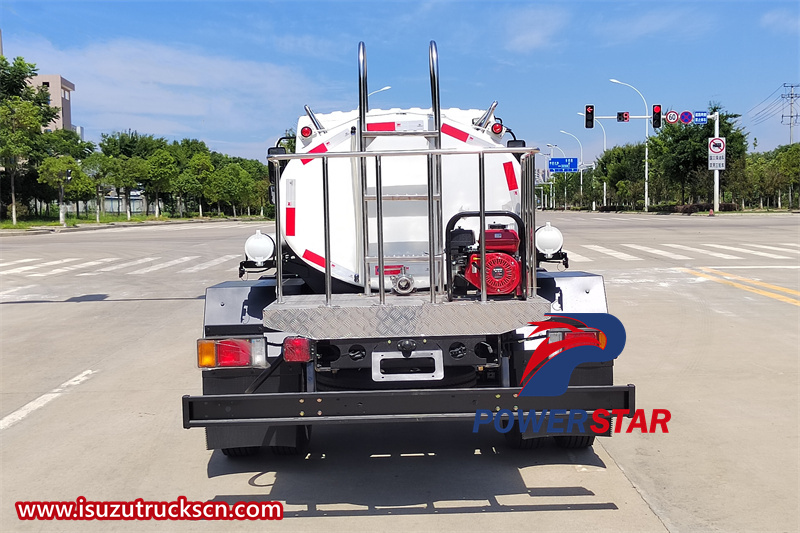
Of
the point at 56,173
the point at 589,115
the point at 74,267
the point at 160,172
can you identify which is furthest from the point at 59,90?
the point at 74,267

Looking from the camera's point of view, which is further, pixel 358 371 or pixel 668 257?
pixel 668 257

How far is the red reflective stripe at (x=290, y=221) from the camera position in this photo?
194 inches

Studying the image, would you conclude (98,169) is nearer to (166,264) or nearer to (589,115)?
(589,115)

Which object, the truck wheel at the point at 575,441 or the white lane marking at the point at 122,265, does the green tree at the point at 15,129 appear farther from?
the truck wheel at the point at 575,441

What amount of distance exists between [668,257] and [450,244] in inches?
675

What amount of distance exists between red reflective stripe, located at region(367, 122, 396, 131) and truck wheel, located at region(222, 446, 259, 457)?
7.42ft

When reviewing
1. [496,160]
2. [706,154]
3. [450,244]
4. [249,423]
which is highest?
[706,154]

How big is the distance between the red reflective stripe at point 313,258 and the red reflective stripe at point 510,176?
1.33 meters

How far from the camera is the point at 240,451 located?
5160mm

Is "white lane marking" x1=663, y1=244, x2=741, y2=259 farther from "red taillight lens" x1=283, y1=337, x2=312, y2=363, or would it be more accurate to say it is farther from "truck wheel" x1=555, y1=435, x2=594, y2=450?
"red taillight lens" x1=283, y1=337, x2=312, y2=363

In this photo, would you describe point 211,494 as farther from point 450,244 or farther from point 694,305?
point 694,305

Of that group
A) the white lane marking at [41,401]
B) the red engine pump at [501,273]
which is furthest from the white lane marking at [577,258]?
the red engine pump at [501,273]

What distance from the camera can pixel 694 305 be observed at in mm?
12031

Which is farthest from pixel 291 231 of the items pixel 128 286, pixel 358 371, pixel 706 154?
pixel 706 154
